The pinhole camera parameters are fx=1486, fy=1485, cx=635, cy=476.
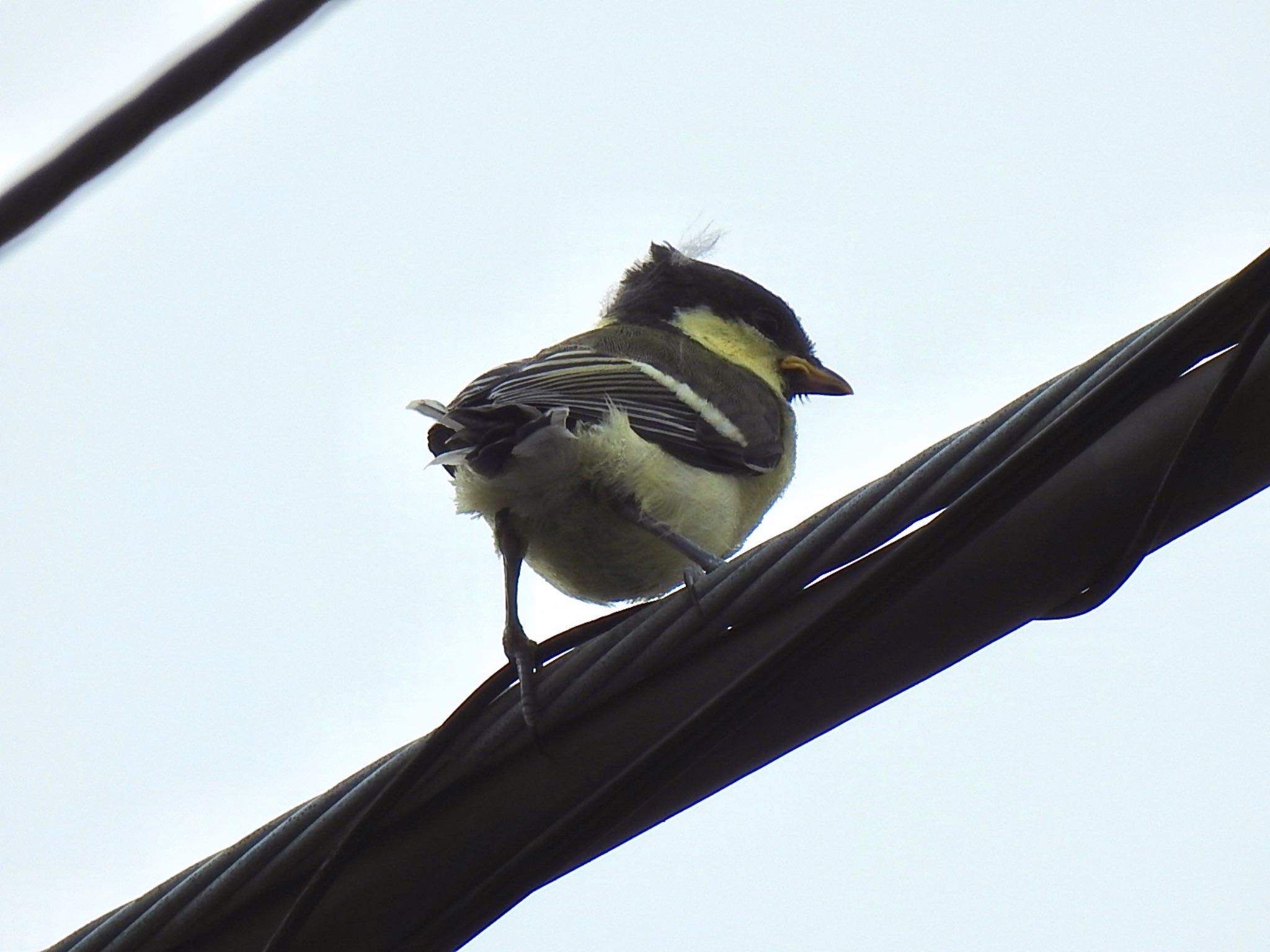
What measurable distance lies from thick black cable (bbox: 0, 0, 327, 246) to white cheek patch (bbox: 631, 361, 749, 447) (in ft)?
8.60

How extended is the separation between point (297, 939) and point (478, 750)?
0.39m

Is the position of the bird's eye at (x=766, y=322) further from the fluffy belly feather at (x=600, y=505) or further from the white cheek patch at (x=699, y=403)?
the fluffy belly feather at (x=600, y=505)

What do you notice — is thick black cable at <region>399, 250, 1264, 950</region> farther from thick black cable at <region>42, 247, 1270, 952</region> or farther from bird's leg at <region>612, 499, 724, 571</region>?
bird's leg at <region>612, 499, 724, 571</region>

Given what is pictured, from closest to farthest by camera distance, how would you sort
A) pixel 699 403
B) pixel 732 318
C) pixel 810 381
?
pixel 699 403 → pixel 810 381 → pixel 732 318

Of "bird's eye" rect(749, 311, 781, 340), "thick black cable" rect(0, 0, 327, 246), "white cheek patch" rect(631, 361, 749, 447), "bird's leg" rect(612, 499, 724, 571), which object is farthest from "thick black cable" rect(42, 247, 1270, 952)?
"bird's eye" rect(749, 311, 781, 340)

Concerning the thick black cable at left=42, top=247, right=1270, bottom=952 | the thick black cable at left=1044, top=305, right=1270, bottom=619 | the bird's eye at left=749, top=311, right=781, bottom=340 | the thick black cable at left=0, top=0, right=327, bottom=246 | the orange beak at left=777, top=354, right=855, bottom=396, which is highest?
the bird's eye at left=749, top=311, right=781, bottom=340

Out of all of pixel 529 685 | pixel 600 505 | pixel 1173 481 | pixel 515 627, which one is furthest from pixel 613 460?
pixel 1173 481

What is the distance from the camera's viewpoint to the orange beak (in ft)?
17.4

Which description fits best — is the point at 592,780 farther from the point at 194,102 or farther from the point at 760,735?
the point at 194,102

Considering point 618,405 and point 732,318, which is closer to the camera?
point 618,405

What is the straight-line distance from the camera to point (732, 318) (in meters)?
5.43

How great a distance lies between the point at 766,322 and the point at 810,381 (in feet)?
0.97

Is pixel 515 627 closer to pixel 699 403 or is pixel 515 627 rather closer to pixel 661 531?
pixel 661 531

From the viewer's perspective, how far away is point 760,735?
2.09 m
